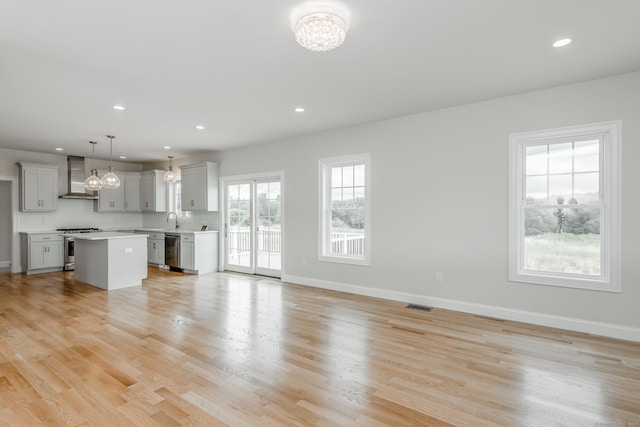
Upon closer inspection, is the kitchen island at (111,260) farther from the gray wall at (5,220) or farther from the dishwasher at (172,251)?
the gray wall at (5,220)

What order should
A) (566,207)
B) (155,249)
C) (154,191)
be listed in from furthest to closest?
(154,191)
(155,249)
(566,207)

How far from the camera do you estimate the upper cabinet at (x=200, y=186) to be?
23.7 ft

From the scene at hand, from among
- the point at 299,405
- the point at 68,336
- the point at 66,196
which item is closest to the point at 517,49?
the point at 299,405

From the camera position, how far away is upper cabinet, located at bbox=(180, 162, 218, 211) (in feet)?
23.7

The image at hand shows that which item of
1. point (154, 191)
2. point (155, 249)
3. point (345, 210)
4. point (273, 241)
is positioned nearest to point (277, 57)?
point (345, 210)

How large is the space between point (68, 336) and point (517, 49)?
5097 mm

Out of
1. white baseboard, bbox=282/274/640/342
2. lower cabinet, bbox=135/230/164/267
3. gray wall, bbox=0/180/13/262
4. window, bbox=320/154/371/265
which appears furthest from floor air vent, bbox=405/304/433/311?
gray wall, bbox=0/180/13/262

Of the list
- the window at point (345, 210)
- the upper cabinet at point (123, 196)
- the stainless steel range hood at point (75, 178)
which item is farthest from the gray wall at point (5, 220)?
the window at point (345, 210)

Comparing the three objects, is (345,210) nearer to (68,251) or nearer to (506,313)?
(506,313)

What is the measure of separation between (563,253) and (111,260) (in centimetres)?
650

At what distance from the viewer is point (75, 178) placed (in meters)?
7.85

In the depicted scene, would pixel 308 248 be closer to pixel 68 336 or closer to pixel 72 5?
pixel 68 336

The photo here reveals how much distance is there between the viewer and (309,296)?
5148 millimetres

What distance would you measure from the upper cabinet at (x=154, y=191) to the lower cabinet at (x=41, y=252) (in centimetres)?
197
